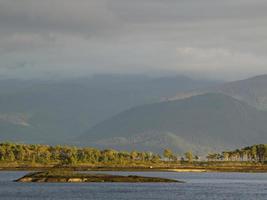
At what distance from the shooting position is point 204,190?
181125mm

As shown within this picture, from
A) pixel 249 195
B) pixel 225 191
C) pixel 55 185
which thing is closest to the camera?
pixel 249 195

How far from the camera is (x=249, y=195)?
166375 mm

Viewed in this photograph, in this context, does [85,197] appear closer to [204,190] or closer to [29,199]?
[29,199]

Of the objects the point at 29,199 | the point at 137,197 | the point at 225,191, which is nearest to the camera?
the point at 29,199

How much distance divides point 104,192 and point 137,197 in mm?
15968

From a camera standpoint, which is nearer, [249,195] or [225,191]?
[249,195]

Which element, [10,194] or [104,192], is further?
[104,192]

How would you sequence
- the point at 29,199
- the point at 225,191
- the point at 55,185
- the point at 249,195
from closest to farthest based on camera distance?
the point at 29,199, the point at 249,195, the point at 225,191, the point at 55,185

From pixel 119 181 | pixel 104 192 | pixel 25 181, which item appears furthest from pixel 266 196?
pixel 25 181

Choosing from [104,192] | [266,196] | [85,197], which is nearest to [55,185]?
[104,192]

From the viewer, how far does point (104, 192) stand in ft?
557

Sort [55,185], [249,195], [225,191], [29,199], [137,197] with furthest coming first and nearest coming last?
[55,185], [225,191], [249,195], [137,197], [29,199]

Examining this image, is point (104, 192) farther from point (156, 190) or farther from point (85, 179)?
point (85, 179)

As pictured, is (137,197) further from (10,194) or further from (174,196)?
(10,194)
